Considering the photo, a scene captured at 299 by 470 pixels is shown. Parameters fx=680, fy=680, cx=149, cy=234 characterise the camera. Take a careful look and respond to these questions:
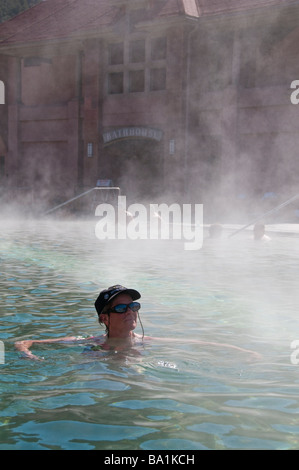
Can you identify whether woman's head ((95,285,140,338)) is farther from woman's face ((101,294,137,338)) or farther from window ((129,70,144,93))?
window ((129,70,144,93))

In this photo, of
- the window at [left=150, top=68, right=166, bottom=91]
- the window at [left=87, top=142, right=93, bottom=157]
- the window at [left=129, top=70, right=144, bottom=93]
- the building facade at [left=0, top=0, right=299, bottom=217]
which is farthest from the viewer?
the window at [left=87, top=142, right=93, bottom=157]

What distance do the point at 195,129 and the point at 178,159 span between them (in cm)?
127

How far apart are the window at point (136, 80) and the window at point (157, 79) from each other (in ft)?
3.13

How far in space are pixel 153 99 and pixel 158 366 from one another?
68.6ft

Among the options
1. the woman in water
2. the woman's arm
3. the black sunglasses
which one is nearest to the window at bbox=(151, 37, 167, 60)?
the woman's arm

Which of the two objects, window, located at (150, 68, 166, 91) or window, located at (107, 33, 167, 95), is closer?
window, located at (107, 33, 167, 95)

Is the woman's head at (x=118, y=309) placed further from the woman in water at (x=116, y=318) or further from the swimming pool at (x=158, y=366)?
the swimming pool at (x=158, y=366)

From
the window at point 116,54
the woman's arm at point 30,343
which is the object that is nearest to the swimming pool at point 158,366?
the woman's arm at point 30,343

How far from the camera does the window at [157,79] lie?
84.7 feet

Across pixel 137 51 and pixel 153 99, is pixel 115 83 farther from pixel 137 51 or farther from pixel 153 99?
pixel 153 99

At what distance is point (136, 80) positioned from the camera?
27125 millimetres

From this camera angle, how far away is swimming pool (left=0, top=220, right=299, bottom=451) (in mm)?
4066

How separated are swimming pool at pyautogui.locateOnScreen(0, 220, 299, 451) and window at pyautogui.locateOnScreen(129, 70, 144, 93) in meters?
16.5

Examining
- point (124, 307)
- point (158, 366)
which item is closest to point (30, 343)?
point (124, 307)
